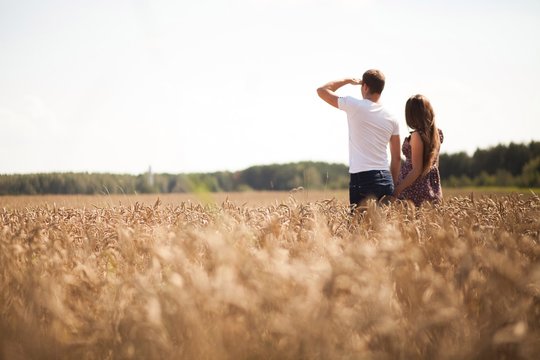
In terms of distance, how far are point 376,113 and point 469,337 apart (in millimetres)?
4017

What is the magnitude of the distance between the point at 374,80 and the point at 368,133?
609 mm

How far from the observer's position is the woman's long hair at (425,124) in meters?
5.75

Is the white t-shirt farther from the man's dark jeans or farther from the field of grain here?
the field of grain

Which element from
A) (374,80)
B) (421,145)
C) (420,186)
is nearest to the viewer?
(374,80)

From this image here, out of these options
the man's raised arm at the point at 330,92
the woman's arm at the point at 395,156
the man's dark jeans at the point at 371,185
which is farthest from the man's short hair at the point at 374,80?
→ the man's dark jeans at the point at 371,185

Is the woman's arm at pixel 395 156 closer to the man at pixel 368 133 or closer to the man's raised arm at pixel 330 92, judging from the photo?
the man at pixel 368 133

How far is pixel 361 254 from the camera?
2.13 metres

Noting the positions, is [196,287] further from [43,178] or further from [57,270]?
[43,178]

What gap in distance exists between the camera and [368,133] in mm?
5637

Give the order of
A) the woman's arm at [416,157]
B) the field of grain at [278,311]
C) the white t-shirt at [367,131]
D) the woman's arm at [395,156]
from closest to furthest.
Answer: the field of grain at [278,311]
the white t-shirt at [367,131]
the woman's arm at [416,157]
the woman's arm at [395,156]

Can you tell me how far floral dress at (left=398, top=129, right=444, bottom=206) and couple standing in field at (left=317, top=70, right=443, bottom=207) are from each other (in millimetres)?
27

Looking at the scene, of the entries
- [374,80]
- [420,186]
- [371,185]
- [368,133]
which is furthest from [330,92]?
[420,186]

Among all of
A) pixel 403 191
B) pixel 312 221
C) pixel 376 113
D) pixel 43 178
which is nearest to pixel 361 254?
pixel 312 221

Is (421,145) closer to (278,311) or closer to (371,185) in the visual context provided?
(371,185)
